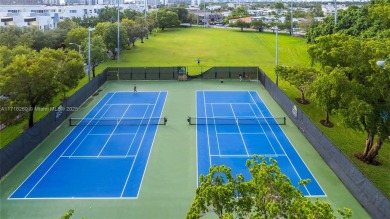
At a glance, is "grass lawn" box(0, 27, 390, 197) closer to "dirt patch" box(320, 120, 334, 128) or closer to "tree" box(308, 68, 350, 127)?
"dirt patch" box(320, 120, 334, 128)

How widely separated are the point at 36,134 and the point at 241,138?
13976 millimetres

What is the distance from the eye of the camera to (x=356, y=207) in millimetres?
18719

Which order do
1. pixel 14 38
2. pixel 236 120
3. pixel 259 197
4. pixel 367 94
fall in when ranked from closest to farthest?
pixel 259 197 → pixel 367 94 → pixel 236 120 → pixel 14 38

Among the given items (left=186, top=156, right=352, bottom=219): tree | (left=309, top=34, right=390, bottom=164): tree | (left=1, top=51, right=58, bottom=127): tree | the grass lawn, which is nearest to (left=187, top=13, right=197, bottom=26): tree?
the grass lawn

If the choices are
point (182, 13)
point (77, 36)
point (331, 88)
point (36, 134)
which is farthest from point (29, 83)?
point (182, 13)

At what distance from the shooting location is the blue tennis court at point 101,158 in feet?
67.3

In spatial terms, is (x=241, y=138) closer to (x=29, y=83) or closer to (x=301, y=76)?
(x=301, y=76)

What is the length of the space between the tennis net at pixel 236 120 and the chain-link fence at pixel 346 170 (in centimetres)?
→ 132

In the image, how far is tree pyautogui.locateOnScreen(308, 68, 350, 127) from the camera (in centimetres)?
2119

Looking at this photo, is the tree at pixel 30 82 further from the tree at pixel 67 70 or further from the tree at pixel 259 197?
A: the tree at pixel 259 197

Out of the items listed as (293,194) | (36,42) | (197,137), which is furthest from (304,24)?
(293,194)

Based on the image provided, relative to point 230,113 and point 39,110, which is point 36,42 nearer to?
point 39,110

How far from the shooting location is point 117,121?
32062mm

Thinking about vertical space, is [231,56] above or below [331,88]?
above
